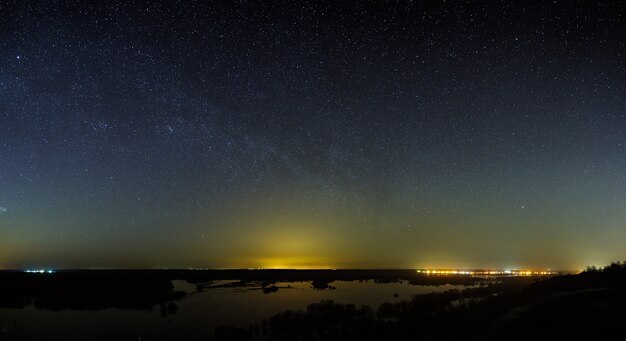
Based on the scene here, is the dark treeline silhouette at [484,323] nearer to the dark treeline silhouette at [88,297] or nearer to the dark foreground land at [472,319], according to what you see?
the dark foreground land at [472,319]

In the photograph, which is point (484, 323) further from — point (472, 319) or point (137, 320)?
point (137, 320)

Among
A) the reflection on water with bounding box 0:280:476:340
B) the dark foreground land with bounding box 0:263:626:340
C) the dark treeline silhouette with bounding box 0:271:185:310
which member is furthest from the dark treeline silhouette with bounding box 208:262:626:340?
the dark treeline silhouette with bounding box 0:271:185:310

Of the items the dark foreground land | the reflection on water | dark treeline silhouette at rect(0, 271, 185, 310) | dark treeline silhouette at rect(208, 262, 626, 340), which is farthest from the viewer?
dark treeline silhouette at rect(0, 271, 185, 310)

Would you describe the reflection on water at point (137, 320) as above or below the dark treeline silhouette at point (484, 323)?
below

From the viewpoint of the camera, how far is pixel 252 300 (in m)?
49.6

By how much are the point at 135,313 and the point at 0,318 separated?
9.98 meters

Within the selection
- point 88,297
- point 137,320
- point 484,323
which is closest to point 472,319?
point 484,323

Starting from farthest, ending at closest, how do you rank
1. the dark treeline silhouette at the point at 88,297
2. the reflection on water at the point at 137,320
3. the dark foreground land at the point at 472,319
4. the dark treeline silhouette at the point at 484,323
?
1. the dark treeline silhouette at the point at 88,297
2. the reflection on water at the point at 137,320
3. the dark foreground land at the point at 472,319
4. the dark treeline silhouette at the point at 484,323

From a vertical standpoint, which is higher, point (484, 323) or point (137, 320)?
point (484, 323)

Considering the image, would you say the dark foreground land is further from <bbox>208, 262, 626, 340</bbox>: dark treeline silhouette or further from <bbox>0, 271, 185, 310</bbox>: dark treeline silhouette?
<bbox>0, 271, 185, 310</bbox>: dark treeline silhouette

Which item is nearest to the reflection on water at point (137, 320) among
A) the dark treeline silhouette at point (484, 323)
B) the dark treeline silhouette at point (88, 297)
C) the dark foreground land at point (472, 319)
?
the dark treeline silhouette at point (88, 297)

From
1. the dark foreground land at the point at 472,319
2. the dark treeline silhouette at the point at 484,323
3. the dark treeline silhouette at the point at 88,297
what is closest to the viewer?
the dark treeline silhouette at the point at 484,323

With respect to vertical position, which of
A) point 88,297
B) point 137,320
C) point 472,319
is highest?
point 472,319

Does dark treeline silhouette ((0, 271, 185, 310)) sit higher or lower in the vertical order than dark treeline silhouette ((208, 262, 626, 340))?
lower
